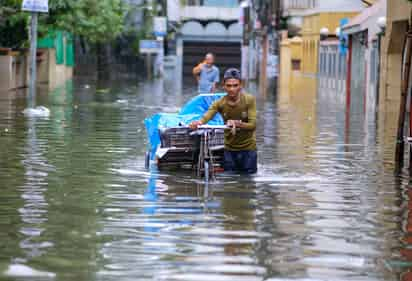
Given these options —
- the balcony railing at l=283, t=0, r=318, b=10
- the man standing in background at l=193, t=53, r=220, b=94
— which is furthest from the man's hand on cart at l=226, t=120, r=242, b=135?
the balcony railing at l=283, t=0, r=318, b=10

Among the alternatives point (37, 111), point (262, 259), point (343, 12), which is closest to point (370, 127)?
point (37, 111)

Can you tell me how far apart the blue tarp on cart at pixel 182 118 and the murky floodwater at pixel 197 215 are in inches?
19.0

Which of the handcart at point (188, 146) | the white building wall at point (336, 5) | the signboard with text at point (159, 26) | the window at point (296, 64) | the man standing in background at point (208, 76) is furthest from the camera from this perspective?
the window at point (296, 64)

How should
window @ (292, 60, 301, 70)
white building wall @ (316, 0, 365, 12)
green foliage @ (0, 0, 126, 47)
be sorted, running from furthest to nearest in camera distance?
window @ (292, 60, 301, 70) → white building wall @ (316, 0, 365, 12) → green foliage @ (0, 0, 126, 47)

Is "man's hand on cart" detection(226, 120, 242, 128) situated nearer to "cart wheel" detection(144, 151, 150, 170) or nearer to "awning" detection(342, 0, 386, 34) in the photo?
"cart wheel" detection(144, 151, 150, 170)

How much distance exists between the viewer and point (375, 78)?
131 ft

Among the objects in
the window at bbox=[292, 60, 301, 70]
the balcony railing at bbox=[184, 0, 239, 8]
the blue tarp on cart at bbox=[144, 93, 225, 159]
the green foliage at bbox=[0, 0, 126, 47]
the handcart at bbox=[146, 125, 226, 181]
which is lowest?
the window at bbox=[292, 60, 301, 70]

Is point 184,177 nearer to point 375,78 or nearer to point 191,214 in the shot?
point 191,214

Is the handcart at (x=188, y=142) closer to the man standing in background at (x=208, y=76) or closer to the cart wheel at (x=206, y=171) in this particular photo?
the cart wheel at (x=206, y=171)

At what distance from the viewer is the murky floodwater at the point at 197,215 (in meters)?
9.10

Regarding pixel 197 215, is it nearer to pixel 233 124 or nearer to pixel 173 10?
pixel 233 124

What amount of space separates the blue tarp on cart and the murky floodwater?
0.48 metres

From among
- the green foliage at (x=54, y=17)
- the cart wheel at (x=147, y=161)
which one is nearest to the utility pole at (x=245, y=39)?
the green foliage at (x=54, y=17)

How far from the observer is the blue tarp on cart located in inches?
641
